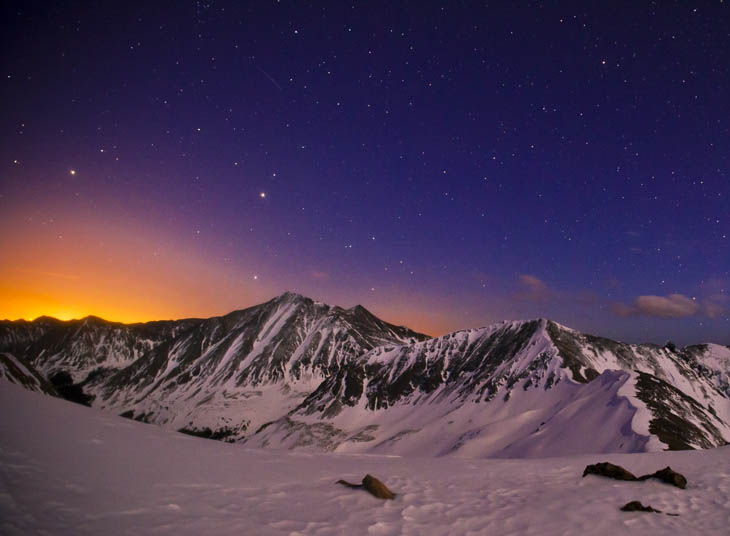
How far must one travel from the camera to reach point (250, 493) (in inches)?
319

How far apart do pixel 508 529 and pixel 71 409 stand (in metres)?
11.3

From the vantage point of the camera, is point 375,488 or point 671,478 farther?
point 671,478

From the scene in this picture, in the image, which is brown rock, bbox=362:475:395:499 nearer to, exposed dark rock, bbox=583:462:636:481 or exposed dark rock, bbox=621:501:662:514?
exposed dark rock, bbox=621:501:662:514

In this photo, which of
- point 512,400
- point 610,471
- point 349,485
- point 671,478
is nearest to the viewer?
point 349,485

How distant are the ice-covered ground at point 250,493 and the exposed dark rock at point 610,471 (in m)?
0.49

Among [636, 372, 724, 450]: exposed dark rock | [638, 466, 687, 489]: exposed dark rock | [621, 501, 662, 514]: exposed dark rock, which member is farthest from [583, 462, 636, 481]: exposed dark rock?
[636, 372, 724, 450]: exposed dark rock

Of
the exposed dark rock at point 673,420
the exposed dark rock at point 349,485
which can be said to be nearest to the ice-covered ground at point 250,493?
the exposed dark rock at point 349,485

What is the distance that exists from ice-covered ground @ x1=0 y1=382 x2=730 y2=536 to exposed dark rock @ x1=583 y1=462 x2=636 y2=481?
1.62 feet

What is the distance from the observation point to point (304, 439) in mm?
145625

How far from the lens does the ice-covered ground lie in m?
6.27

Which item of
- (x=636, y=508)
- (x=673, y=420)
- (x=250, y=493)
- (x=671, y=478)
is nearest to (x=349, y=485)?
(x=250, y=493)

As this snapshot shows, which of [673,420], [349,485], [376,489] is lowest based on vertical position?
[673,420]

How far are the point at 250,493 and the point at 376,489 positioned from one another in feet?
8.70

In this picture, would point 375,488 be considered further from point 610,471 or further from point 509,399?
point 509,399
